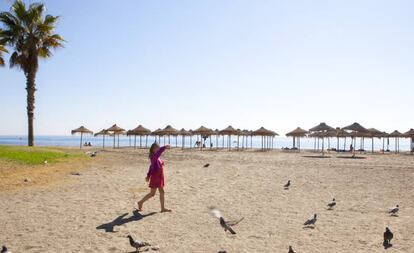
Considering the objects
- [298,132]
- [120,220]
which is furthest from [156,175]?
[298,132]

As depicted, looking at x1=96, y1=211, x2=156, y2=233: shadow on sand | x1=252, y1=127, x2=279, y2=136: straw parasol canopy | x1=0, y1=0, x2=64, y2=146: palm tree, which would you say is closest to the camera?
x1=96, y1=211, x2=156, y2=233: shadow on sand

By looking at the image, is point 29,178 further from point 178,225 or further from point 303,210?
point 303,210

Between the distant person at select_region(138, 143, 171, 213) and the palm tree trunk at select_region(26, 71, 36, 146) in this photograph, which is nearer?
the distant person at select_region(138, 143, 171, 213)

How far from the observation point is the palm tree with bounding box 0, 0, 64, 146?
25203mm

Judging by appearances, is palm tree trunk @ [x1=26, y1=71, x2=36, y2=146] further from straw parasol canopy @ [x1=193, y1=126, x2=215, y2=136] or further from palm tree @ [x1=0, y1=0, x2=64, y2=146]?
straw parasol canopy @ [x1=193, y1=126, x2=215, y2=136]

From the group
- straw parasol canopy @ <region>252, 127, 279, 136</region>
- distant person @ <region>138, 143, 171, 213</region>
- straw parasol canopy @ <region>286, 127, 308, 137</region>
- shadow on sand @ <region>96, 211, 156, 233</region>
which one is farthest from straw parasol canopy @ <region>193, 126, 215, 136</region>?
shadow on sand @ <region>96, 211, 156, 233</region>

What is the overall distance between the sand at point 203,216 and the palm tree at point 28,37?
13.1m

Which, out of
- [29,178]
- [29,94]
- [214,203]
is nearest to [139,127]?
[29,94]

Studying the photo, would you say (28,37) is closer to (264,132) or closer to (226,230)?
(226,230)

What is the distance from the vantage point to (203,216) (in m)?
9.20

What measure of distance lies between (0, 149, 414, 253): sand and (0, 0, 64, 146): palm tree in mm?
13090

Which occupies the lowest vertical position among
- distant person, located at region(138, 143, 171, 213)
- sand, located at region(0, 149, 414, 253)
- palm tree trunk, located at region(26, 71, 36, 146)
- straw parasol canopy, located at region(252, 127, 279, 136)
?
sand, located at region(0, 149, 414, 253)

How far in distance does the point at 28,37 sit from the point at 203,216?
2104cm

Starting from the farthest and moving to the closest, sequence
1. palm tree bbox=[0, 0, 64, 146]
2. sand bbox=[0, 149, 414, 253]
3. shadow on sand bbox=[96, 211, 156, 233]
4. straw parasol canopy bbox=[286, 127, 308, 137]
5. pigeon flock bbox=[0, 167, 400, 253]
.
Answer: straw parasol canopy bbox=[286, 127, 308, 137] < palm tree bbox=[0, 0, 64, 146] < shadow on sand bbox=[96, 211, 156, 233] < sand bbox=[0, 149, 414, 253] < pigeon flock bbox=[0, 167, 400, 253]
